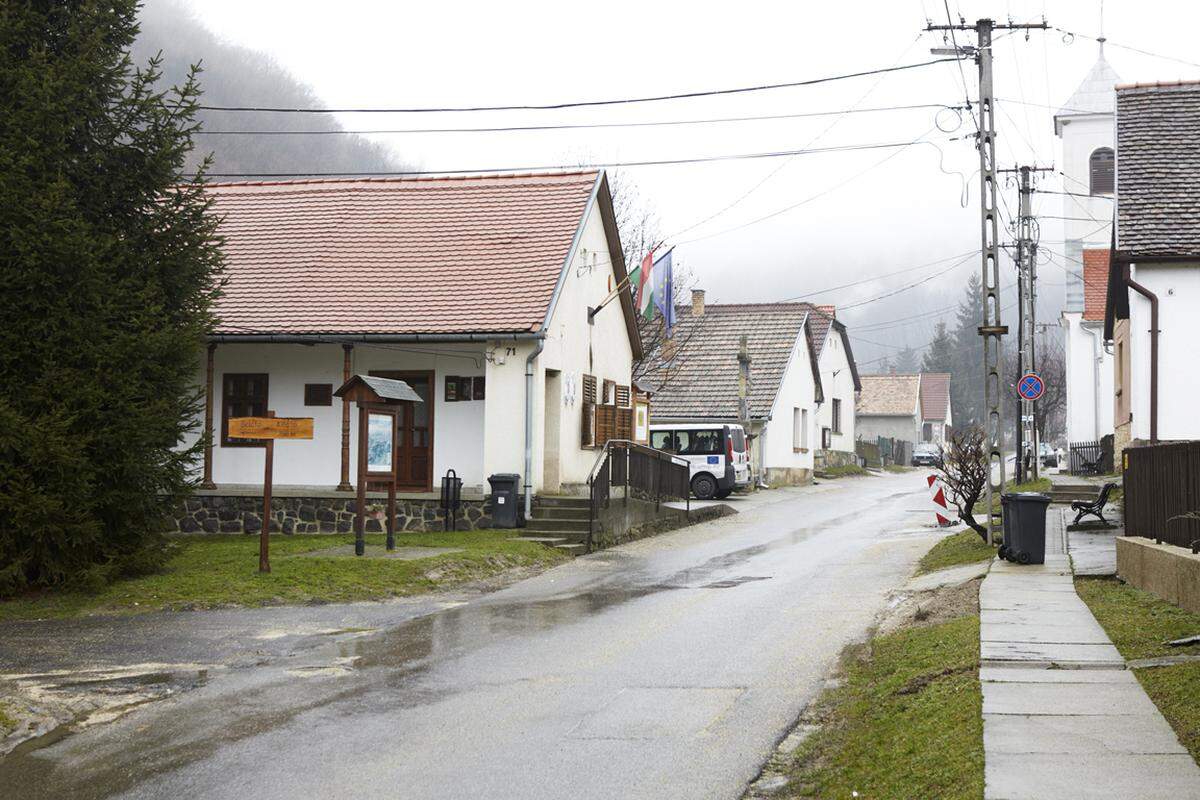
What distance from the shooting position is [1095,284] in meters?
45.4

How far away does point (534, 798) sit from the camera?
6418 mm

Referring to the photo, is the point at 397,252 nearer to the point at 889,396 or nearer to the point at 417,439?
the point at 417,439

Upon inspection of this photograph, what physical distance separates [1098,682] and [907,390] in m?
88.2

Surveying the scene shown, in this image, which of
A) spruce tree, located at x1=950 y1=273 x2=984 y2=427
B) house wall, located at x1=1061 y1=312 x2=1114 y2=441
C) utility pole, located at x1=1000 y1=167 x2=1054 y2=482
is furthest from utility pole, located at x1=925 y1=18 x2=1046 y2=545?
spruce tree, located at x1=950 y1=273 x2=984 y2=427

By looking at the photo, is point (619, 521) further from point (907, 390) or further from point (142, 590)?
point (907, 390)

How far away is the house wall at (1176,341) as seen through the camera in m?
22.5

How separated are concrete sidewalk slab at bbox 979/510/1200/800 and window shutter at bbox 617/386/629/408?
17.4 meters

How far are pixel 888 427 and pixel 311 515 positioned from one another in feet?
249

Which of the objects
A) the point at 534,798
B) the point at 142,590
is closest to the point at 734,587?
the point at 142,590

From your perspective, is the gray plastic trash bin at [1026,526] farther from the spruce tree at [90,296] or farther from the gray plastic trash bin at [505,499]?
the spruce tree at [90,296]

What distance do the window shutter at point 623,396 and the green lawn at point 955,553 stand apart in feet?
31.5

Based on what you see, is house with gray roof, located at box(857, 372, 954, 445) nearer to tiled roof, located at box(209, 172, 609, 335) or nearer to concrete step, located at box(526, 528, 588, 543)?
tiled roof, located at box(209, 172, 609, 335)

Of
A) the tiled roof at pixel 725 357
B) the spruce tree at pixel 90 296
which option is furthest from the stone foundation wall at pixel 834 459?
the spruce tree at pixel 90 296

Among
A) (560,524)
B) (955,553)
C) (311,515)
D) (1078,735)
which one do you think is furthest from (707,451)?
(1078,735)
